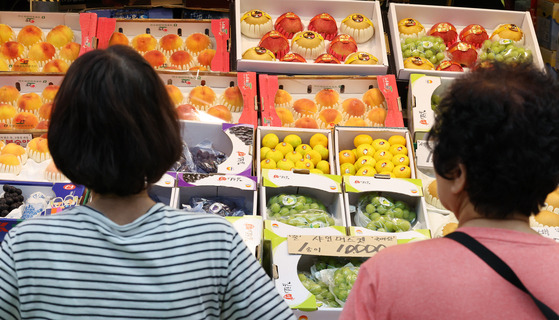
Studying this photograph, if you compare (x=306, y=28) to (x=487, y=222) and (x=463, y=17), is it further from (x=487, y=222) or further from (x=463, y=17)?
(x=487, y=222)

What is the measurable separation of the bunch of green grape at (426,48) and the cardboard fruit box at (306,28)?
0.16 m

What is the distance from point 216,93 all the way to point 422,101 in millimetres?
1156

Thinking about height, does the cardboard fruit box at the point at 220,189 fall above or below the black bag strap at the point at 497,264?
below

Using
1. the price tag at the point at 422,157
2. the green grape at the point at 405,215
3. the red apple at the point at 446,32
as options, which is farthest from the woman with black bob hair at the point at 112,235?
the red apple at the point at 446,32

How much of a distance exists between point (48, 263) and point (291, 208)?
159cm

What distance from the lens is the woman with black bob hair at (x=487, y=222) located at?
38.5 inches

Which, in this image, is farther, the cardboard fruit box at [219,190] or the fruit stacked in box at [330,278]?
the cardboard fruit box at [219,190]

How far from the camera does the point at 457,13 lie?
13.4 ft

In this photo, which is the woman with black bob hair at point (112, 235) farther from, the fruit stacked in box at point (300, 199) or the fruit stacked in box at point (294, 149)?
the fruit stacked in box at point (294, 149)

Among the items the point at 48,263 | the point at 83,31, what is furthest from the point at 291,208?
the point at 83,31

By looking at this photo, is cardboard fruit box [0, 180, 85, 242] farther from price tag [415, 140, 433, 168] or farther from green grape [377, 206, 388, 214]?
price tag [415, 140, 433, 168]

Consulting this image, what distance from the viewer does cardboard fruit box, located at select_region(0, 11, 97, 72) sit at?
359 cm

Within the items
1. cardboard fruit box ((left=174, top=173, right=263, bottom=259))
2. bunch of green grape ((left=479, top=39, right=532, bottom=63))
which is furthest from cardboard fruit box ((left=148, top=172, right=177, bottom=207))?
bunch of green grape ((left=479, top=39, right=532, bottom=63))

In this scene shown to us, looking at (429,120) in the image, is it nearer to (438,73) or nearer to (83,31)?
(438,73)
